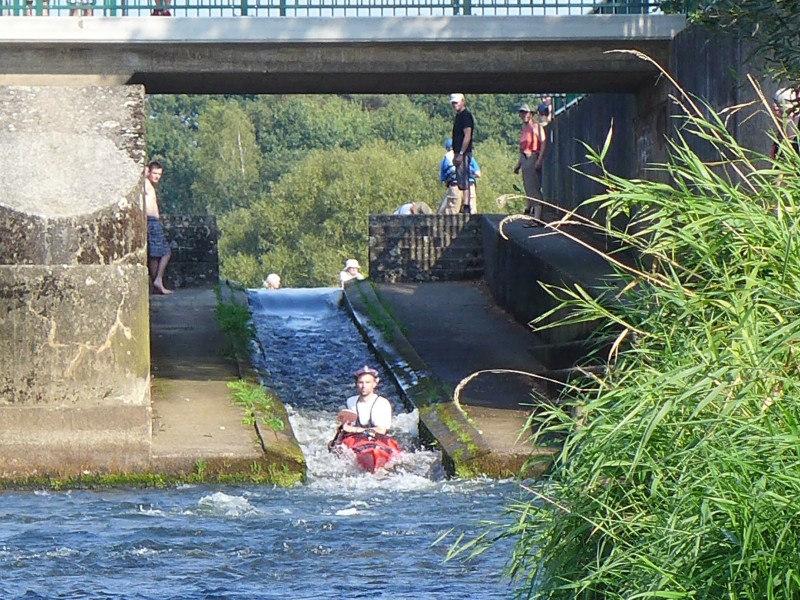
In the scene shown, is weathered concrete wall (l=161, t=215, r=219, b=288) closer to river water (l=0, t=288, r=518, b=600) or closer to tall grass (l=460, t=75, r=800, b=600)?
river water (l=0, t=288, r=518, b=600)

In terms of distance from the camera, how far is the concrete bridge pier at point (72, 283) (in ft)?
41.5

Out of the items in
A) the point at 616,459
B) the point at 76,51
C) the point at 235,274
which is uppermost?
the point at 76,51

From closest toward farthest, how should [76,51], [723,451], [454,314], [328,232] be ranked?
1. [723,451]
2. [76,51]
3. [454,314]
4. [328,232]

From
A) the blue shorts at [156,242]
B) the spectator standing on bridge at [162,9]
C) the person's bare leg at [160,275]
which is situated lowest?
the person's bare leg at [160,275]

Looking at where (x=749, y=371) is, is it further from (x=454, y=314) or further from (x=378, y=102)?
(x=378, y=102)

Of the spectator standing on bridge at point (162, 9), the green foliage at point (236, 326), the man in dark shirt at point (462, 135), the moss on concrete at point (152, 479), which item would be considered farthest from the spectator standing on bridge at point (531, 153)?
the moss on concrete at point (152, 479)

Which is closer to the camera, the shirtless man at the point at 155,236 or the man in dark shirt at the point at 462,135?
the shirtless man at the point at 155,236

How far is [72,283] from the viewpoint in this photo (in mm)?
12797

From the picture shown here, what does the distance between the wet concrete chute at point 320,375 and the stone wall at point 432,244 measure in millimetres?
1131

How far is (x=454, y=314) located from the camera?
65.8 feet

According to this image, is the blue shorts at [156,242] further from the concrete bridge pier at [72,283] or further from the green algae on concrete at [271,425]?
the concrete bridge pier at [72,283]

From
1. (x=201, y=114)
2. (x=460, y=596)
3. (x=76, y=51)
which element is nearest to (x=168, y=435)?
(x=76, y=51)

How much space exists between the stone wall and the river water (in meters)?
8.31

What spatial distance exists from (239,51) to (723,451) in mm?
10937
